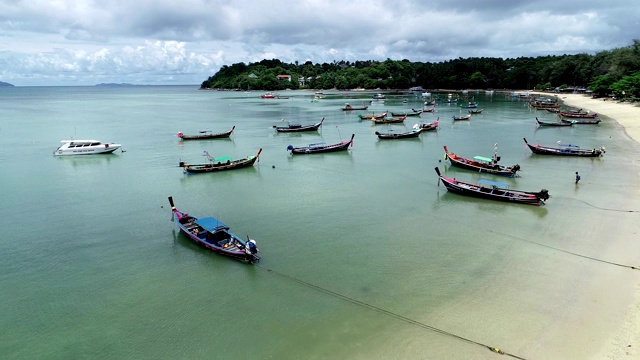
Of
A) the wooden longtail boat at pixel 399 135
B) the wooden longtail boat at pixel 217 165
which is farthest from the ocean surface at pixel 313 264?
the wooden longtail boat at pixel 399 135

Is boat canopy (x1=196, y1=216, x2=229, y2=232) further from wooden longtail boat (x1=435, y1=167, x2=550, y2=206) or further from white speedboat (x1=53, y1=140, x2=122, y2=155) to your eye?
white speedboat (x1=53, y1=140, x2=122, y2=155)

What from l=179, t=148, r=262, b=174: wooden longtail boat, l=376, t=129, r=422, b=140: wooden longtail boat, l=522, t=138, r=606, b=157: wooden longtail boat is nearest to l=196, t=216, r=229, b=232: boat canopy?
l=179, t=148, r=262, b=174: wooden longtail boat

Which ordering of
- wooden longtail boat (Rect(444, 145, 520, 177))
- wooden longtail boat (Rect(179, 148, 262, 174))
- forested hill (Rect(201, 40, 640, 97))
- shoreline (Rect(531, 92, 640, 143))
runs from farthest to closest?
forested hill (Rect(201, 40, 640, 97))
shoreline (Rect(531, 92, 640, 143))
wooden longtail boat (Rect(179, 148, 262, 174))
wooden longtail boat (Rect(444, 145, 520, 177))

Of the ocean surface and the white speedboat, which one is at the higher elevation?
the white speedboat

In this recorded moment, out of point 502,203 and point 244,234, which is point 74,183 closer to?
point 244,234

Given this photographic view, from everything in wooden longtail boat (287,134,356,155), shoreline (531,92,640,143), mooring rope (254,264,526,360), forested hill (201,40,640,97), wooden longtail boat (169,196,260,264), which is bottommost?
mooring rope (254,264,526,360)

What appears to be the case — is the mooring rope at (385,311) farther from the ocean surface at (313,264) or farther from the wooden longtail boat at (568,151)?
the wooden longtail boat at (568,151)

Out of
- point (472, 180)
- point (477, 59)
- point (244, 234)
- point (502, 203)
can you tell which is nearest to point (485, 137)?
point (472, 180)
